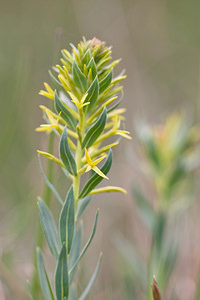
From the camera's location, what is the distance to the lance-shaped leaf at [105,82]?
78 cm

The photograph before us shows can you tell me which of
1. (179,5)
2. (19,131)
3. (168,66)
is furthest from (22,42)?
(179,5)

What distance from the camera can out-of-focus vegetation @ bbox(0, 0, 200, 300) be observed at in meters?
1.88

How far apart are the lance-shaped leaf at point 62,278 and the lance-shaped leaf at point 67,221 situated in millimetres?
32

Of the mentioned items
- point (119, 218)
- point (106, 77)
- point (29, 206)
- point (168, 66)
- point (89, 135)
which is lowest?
point (119, 218)

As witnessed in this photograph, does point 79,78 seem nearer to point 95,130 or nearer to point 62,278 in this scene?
point 95,130

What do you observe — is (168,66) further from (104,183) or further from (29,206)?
(29,206)

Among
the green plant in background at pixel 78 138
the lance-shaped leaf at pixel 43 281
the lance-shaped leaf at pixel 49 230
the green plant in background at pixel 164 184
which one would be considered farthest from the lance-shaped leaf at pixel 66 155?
the green plant in background at pixel 164 184

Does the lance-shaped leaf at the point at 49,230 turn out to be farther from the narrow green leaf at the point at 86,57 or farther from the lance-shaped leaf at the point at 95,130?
the narrow green leaf at the point at 86,57

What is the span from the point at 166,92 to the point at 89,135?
2.85 meters

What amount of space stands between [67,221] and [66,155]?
0.14 meters

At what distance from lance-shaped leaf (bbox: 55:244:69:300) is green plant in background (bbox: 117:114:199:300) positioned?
0.74m

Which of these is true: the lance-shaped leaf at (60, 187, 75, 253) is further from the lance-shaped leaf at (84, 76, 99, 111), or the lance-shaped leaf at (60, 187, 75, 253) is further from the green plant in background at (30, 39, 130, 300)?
the lance-shaped leaf at (84, 76, 99, 111)

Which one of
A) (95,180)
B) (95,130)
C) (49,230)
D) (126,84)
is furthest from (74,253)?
(126,84)

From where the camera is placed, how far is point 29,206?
5.76ft
